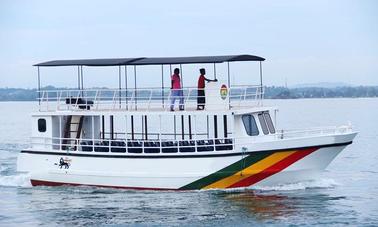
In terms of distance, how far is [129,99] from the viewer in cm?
3212

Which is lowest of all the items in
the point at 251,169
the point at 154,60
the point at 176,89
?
the point at 251,169

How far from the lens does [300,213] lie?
Answer: 25188mm

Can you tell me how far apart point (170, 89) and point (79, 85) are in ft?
12.8

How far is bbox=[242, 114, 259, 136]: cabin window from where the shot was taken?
28656mm

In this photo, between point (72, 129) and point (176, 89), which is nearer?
point (176, 89)

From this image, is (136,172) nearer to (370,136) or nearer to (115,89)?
(115,89)

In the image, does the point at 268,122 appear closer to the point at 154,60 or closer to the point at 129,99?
the point at 154,60

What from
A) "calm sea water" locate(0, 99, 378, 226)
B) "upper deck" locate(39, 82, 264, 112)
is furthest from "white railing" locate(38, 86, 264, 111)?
"calm sea water" locate(0, 99, 378, 226)

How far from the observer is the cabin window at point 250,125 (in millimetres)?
28656

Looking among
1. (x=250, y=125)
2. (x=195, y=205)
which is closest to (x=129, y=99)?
(x=250, y=125)

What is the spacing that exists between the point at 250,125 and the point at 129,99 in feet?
18.0

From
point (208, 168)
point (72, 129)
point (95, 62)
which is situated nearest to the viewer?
point (208, 168)

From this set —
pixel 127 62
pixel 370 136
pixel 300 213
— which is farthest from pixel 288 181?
pixel 370 136

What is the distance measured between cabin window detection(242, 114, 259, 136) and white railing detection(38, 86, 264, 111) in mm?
624
